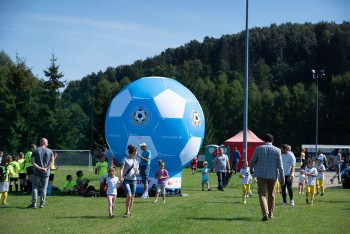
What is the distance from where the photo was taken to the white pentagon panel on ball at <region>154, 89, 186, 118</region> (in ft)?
60.4

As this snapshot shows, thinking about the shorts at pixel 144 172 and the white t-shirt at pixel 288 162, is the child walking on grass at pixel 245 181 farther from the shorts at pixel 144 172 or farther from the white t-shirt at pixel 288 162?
the shorts at pixel 144 172

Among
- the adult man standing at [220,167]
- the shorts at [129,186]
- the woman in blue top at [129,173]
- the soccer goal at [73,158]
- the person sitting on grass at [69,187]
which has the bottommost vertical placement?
the soccer goal at [73,158]

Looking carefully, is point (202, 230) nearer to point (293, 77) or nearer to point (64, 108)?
point (64, 108)

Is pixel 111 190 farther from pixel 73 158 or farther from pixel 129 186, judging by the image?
pixel 73 158

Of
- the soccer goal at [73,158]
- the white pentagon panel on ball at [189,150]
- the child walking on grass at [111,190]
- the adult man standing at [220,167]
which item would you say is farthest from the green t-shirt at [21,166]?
the soccer goal at [73,158]

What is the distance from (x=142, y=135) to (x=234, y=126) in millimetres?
58478

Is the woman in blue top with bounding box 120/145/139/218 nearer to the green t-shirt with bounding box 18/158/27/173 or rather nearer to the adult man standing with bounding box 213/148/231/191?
the green t-shirt with bounding box 18/158/27/173

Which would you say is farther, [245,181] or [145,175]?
[145,175]

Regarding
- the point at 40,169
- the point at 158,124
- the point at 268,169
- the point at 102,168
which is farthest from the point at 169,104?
the point at 268,169

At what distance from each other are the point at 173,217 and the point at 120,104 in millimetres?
7336

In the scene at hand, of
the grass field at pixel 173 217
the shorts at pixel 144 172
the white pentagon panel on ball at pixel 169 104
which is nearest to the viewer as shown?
the grass field at pixel 173 217

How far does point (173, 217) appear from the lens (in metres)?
12.6

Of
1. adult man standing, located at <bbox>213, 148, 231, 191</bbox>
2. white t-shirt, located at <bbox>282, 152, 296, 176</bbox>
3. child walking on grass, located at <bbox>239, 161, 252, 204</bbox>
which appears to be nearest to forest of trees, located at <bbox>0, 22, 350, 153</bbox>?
adult man standing, located at <bbox>213, 148, 231, 191</bbox>

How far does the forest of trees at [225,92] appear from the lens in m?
43.1
